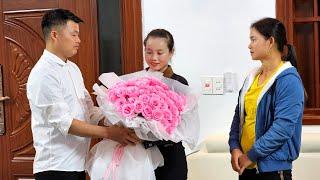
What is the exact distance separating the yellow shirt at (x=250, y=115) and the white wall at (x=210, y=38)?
2.29 feet

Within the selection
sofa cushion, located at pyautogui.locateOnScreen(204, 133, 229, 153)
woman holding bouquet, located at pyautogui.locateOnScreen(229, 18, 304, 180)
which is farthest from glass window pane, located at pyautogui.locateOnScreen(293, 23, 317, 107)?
woman holding bouquet, located at pyautogui.locateOnScreen(229, 18, 304, 180)

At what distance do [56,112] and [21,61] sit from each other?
1.34 meters

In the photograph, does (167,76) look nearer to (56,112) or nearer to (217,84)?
(56,112)

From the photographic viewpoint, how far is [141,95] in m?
1.58

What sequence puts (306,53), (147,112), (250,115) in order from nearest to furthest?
(147,112)
(250,115)
(306,53)

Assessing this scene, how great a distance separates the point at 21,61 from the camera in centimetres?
287

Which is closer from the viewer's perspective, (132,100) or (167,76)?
(132,100)

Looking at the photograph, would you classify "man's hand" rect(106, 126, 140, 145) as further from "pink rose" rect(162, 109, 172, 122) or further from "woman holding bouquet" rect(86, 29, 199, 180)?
"pink rose" rect(162, 109, 172, 122)

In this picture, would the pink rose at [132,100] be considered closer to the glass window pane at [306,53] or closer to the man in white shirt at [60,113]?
the man in white shirt at [60,113]

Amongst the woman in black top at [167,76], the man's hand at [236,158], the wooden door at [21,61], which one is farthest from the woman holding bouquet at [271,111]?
the wooden door at [21,61]

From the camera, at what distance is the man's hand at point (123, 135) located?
1.66 meters

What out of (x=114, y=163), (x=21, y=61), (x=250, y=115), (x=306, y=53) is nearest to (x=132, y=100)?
(x=114, y=163)

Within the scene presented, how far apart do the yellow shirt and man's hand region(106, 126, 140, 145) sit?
1.56 ft

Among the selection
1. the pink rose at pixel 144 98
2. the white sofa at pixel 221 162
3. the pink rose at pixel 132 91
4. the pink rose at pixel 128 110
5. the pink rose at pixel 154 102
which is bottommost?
the white sofa at pixel 221 162
